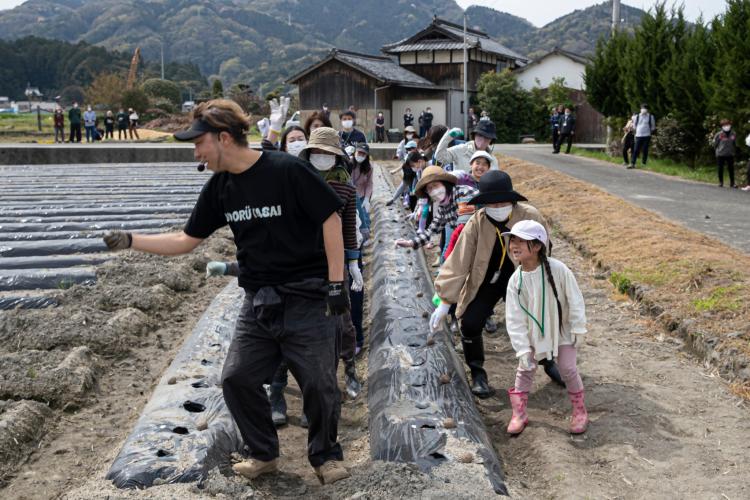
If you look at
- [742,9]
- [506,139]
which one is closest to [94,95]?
[506,139]

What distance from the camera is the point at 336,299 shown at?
140 inches

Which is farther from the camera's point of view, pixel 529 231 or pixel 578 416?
pixel 578 416

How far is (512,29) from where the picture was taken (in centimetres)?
14300

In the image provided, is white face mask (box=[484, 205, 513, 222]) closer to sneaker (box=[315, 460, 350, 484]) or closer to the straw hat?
the straw hat

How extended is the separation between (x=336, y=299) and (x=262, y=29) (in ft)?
476

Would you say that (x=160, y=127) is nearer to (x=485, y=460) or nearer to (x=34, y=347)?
(x=34, y=347)

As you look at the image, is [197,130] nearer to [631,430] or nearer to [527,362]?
[527,362]

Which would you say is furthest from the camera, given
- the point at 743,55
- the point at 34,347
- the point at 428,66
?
the point at 428,66

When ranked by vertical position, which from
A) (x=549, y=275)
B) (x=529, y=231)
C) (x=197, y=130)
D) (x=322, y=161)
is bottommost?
(x=549, y=275)

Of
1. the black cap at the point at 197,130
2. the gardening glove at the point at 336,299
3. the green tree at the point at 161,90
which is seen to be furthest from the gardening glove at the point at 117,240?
the green tree at the point at 161,90

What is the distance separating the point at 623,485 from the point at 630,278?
12.6ft

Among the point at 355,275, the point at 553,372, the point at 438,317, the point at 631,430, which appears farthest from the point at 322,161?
the point at 631,430

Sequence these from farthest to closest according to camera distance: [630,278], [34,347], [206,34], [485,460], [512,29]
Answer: [512,29] → [206,34] → [630,278] → [34,347] → [485,460]

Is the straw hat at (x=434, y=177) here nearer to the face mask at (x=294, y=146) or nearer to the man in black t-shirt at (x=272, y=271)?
the face mask at (x=294, y=146)
